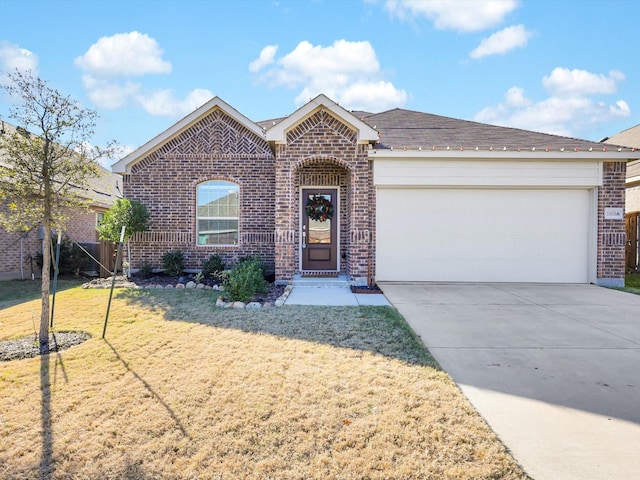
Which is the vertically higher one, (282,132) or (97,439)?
(282,132)

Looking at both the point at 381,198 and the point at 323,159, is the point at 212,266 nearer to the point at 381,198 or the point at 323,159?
the point at 323,159

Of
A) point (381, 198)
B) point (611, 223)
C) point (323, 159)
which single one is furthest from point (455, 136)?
point (611, 223)

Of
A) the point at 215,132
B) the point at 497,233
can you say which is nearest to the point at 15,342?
the point at 215,132

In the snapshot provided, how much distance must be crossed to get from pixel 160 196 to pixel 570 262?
11.2 metres

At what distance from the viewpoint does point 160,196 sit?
1008 cm

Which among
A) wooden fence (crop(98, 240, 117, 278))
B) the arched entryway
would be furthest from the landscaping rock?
wooden fence (crop(98, 240, 117, 278))

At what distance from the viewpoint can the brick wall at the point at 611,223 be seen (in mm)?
8945

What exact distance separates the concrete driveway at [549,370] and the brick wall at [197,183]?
4.67m

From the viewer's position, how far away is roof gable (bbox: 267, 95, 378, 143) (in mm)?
8219

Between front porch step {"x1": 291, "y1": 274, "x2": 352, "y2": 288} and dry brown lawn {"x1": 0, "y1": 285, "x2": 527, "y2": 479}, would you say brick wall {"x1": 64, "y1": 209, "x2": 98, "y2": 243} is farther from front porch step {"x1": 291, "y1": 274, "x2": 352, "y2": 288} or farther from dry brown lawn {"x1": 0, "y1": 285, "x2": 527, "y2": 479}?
dry brown lawn {"x1": 0, "y1": 285, "x2": 527, "y2": 479}

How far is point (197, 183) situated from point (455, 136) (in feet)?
24.3

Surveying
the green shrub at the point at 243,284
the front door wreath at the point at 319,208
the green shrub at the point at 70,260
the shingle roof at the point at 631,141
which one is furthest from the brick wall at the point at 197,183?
the shingle roof at the point at 631,141

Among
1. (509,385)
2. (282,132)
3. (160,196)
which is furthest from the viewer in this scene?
(160,196)

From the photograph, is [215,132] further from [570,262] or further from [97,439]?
[570,262]
